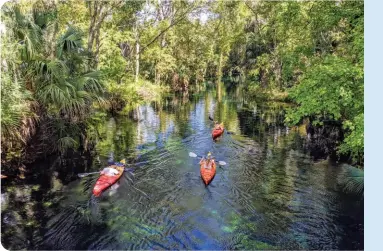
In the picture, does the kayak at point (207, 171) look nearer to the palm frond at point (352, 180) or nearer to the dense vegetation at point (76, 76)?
the dense vegetation at point (76, 76)

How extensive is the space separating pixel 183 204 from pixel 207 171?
8.84 ft

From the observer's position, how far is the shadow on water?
9.81m

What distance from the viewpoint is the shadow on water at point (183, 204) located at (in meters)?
9.81

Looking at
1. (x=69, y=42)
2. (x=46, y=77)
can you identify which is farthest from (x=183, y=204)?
(x=69, y=42)

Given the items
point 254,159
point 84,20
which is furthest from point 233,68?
point 254,159

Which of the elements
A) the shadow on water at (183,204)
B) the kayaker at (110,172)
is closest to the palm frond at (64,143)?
the shadow on water at (183,204)

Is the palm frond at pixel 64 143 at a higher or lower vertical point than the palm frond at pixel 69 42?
lower

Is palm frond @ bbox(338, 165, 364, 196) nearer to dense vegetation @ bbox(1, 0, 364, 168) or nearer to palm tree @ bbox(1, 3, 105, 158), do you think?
dense vegetation @ bbox(1, 0, 364, 168)

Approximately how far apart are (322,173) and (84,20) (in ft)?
70.8

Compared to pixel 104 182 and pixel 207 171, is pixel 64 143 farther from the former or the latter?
pixel 207 171

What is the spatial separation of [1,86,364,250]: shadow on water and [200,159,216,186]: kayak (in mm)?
277

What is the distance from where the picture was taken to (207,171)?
14.3 meters

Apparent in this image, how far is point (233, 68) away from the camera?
7925cm

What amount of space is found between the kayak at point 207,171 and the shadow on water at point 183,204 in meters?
0.28
